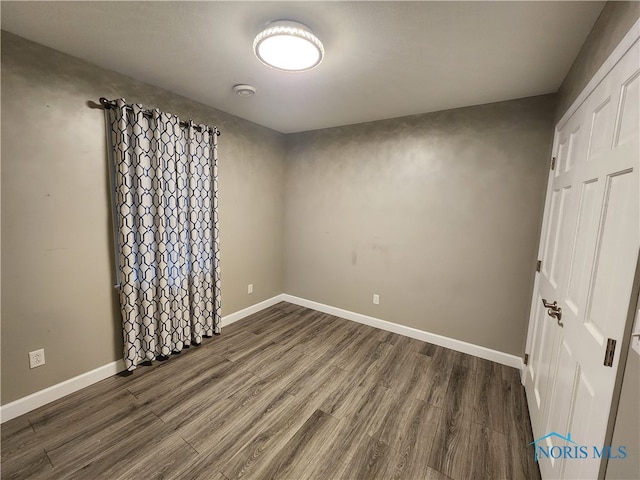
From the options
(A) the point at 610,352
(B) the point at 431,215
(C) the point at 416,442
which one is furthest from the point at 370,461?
(B) the point at 431,215

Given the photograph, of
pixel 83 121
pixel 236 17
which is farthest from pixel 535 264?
pixel 83 121

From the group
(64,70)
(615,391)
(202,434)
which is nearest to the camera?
(615,391)

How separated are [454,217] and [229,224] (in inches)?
96.3

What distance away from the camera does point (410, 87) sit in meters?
2.15

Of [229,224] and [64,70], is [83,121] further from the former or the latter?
[229,224]

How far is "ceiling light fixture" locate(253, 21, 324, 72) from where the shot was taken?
4.67 feet

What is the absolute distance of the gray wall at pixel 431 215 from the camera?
2369 mm

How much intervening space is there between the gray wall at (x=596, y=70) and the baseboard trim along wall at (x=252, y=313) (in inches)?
77.2

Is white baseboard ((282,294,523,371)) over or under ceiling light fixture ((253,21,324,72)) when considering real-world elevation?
under

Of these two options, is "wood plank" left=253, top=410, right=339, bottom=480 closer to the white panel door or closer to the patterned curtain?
the white panel door

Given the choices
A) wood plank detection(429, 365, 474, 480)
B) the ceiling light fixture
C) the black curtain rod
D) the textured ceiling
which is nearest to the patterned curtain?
the black curtain rod

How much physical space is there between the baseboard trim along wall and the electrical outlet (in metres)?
0.20

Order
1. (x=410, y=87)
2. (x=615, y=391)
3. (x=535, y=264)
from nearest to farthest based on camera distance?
(x=615, y=391), (x=410, y=87), (x=535, y=264)

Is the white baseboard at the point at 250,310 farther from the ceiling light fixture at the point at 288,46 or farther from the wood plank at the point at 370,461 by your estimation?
the ceiling light fixture at the point at 288,46
